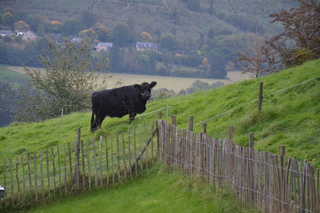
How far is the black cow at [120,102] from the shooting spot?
69.5ft

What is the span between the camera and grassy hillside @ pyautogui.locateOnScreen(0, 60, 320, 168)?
44.0 ft

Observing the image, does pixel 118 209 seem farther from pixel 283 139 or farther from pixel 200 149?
pixel 283 139

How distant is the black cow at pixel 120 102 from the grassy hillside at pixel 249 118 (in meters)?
0.48

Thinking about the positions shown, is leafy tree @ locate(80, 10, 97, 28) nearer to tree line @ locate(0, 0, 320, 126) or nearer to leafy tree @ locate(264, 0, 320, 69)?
tree line @ locate(0, 0, 320, 126)

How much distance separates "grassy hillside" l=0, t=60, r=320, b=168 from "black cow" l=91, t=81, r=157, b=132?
1.59ft

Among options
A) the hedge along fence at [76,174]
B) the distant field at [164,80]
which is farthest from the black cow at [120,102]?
the distant field at [164,80]

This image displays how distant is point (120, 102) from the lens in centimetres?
2119

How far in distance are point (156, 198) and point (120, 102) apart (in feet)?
29.8

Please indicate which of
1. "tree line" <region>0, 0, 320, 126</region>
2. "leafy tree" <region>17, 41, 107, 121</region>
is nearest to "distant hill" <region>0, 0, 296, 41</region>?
"tree line" <region>0, 0, 320, 126</region>

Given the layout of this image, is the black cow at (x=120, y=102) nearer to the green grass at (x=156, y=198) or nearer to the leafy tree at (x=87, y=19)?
the green grass at (x=156, y=198)

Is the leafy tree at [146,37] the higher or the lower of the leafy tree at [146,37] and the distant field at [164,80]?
the higher

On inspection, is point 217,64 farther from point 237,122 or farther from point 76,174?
point 76,174

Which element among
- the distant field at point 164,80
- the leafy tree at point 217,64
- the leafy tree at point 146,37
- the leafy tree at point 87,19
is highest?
the leafy tree at point 87,19

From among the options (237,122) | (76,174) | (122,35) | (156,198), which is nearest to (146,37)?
(122,35)
